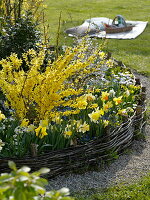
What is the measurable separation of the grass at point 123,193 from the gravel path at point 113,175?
95 millimetres

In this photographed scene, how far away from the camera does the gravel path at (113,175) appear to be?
3881mm

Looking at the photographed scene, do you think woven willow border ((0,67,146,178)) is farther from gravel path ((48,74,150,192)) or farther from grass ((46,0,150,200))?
grass ((46,0,150,200))

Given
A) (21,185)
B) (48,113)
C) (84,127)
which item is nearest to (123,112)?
(84,127)

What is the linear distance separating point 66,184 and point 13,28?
312cm

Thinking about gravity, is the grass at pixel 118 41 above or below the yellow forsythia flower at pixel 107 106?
below

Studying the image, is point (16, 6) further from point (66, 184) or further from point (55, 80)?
point (66, 184)

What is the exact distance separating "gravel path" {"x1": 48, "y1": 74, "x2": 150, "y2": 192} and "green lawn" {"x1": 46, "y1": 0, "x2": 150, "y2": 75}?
2.86 meters

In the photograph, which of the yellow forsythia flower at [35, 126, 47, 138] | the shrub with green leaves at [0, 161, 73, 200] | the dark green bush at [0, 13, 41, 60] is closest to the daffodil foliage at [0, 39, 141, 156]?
the yellow forsythia flower at [35, 126, 47, 138]

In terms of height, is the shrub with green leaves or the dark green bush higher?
the shrub with green leaves

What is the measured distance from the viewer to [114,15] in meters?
14.6

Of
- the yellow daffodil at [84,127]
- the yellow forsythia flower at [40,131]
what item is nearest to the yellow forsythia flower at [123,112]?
the yellow daffodil at [84,127]

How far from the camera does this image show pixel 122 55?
928 cm

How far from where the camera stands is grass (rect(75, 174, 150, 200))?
3.69 meters

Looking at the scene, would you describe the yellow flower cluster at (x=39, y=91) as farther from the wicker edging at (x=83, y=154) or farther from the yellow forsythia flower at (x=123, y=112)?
the yellow forsythia flower at (x=123, y=112)
